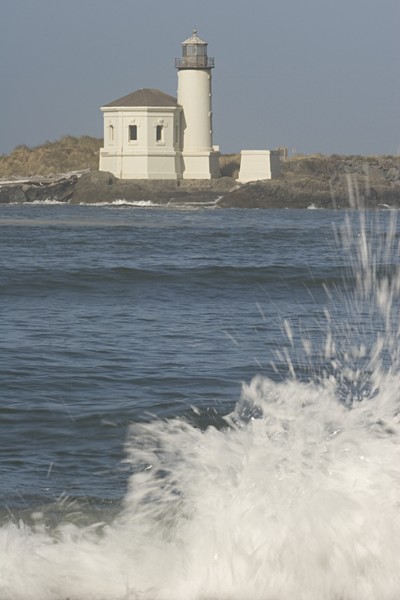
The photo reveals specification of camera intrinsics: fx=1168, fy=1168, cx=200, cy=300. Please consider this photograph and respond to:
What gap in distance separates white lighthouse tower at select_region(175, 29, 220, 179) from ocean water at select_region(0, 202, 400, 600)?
122 feet

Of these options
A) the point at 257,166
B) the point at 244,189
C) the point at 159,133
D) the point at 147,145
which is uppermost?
the point at 159,133

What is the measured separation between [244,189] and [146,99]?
6.78 meters

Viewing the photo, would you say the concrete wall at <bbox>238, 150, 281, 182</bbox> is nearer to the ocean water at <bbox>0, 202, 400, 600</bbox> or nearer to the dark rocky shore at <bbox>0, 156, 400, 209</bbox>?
the dark rocky shore at <bbox>0, 156, 400, 209</bbox>

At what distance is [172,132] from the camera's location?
52.4m

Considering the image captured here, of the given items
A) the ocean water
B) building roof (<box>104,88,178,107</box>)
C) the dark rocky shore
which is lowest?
the dark rocky shore

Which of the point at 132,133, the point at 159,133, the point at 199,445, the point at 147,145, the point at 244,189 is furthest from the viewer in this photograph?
the point at 132,133

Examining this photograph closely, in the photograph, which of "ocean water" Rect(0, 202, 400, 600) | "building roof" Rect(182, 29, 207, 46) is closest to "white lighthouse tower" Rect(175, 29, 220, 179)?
"building roof" Rect(182, 29, 207, 46)

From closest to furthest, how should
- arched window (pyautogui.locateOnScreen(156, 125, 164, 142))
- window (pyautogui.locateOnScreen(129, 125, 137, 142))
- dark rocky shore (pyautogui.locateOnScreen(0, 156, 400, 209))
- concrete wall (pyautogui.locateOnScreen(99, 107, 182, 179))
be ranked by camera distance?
dark rocky shore (pyautogui.locateOnScreen(0, 156, 400, 209)) → concrete wall (pyautogui.locateOnScreen(99, 107, 182, 179)) → arched window (pyautogui.locateOnScreen(156, 125, 164, 142)) → window (pyautogui.locateOnScreen(129, 125, 137, 142))

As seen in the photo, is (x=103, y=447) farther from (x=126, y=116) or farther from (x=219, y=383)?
(x=126, y=116)

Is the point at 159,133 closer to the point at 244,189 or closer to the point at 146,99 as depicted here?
the point at 146,99

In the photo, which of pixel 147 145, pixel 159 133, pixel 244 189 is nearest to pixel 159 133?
pixel 159 133

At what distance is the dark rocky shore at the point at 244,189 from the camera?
5041cm

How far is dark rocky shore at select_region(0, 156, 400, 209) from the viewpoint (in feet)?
165

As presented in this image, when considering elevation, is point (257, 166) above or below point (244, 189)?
above
